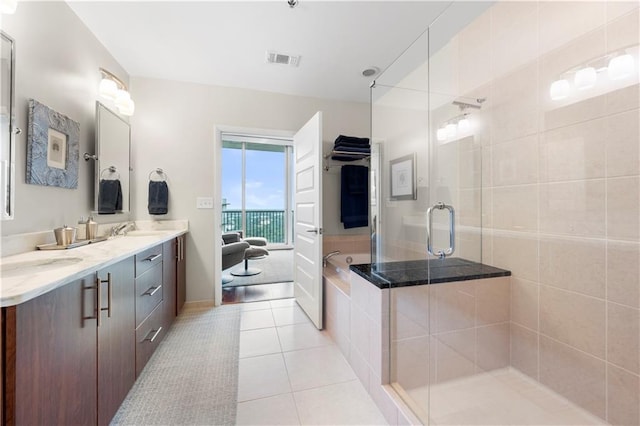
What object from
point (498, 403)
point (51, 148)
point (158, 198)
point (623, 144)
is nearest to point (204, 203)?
point (158, 198)

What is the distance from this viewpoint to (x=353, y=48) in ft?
6.96

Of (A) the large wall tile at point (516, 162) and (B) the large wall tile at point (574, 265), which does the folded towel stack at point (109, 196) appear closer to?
(A) the large wall tile at point (516, 162)

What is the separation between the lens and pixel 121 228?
7.25ft

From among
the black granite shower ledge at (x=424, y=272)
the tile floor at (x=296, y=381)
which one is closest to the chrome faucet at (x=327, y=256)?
the tile floor at (x=296, y=381)

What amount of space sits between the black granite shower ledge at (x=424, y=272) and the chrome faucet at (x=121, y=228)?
1955 mm

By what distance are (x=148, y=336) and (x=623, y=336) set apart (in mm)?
2511

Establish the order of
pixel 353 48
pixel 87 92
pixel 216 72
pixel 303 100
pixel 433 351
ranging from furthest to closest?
pixel 303 100 < pixel 216 72 < pixel 353 48 < pixel 87 92 < pixel 433 351

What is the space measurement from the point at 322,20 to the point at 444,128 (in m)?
1.18

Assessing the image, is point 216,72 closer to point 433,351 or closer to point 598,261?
point 433,351

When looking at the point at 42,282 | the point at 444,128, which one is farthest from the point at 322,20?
the point at 42,282

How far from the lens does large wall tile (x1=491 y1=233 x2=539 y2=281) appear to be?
60.0 inches

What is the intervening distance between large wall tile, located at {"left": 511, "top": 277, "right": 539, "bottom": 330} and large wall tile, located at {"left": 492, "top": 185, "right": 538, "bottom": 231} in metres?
0.34

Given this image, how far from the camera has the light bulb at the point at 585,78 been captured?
123 centimetres

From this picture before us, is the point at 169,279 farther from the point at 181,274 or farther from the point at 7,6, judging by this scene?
the point at 7,6
